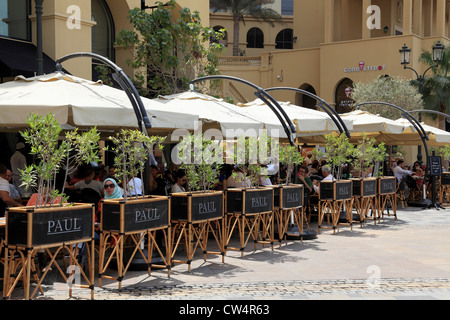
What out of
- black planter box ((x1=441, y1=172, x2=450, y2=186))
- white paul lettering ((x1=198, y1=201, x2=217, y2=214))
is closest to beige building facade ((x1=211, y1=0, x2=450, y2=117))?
black planter box ((x1=441, y1=172, x2=450, y2=186))

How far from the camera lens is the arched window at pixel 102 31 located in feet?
65.4

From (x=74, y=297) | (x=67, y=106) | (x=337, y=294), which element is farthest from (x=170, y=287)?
(x=67, y=106)

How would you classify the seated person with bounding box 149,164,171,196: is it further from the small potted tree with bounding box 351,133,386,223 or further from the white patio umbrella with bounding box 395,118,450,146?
the white patio umbrella with bounding box 395,118,450,146

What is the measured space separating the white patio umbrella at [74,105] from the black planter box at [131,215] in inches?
52.8

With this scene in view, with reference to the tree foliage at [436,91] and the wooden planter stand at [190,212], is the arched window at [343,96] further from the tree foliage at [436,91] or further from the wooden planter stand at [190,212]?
the wooden planter stand at [190,212]

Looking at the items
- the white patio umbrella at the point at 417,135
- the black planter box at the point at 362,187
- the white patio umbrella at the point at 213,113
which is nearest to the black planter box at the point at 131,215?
the white patio umbrella at the point at 213,113

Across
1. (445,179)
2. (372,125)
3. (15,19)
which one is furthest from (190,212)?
(445,179)

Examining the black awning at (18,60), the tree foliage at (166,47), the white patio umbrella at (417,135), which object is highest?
the tree foliage at (166,47)

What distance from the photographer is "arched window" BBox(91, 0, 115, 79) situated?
19938mm

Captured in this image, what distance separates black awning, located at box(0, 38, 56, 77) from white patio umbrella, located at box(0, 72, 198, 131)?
4.99m

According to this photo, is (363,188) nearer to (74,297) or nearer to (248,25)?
(74,297)

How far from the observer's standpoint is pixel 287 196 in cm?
1155

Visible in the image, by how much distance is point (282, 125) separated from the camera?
13.0 metres

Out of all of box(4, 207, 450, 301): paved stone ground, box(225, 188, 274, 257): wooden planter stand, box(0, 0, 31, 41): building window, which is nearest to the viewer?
box(4, 207, 450, 301): paved stone ground
